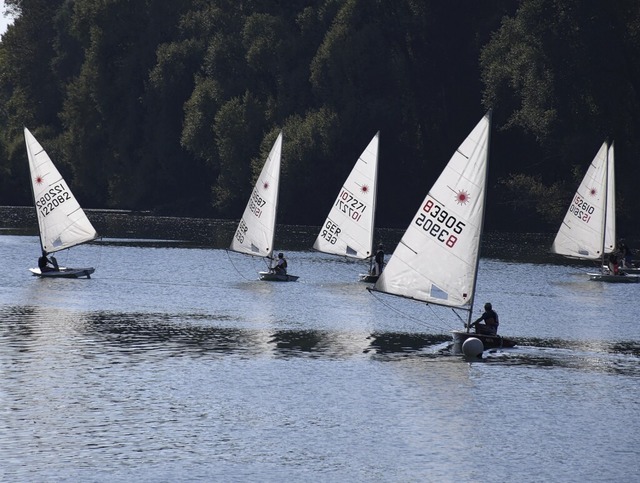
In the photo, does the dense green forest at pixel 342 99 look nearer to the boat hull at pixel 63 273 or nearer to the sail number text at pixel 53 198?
the sail number text at pixel 53 198

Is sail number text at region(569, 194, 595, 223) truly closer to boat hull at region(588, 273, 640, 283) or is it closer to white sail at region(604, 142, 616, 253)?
white sail at region(604, 142, 616, 253)

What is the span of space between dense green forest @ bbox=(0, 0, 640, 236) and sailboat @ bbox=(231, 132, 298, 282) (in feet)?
137

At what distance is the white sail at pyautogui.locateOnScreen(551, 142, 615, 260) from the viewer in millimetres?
83562

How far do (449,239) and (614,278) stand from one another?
35.0 meters

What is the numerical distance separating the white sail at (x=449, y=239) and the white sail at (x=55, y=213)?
31642 mm

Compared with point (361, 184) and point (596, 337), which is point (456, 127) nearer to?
Result: point (361, 184)

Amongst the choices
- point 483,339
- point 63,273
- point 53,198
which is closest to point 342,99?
point 53,198

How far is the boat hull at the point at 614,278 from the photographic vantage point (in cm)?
8056

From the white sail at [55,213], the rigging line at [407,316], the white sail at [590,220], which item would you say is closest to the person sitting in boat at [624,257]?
the white sail at [590,220]

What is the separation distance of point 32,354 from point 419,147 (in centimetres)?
8381

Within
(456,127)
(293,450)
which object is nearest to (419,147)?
(456,127)

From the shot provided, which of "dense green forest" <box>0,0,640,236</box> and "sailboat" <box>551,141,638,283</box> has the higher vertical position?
"dense green forest" <box>0,0,640,236</box>

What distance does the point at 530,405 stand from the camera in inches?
1586

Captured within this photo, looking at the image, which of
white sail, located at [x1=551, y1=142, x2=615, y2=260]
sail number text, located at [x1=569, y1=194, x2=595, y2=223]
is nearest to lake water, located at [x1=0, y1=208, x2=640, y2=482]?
white sail, located at [x1=551, y1=142, x2=615, y2=260]
